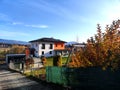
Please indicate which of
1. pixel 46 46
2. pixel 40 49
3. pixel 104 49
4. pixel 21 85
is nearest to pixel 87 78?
pixel 104 49

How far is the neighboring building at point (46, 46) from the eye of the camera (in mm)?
63656

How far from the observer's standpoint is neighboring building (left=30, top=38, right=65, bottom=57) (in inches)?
2506

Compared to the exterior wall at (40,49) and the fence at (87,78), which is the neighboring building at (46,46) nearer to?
the exterior wall at (40,49)

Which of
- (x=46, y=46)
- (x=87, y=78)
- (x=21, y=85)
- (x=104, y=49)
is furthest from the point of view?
(x=46, y=46)

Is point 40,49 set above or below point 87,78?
above

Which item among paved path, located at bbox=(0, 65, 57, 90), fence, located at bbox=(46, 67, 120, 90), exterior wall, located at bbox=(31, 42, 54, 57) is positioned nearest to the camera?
fence, located at bbox=(46, 67, 120, 90)

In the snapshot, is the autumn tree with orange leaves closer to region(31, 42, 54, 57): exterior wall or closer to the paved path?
the paved path

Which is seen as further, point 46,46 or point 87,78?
point 46,46

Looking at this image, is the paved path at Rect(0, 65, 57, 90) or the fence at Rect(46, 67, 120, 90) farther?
the paved path at Rect(0, 65, 57, 90)

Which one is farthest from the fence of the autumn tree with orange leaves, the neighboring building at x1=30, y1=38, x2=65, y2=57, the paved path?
the neighboring building at x1=30, y1=38, x2=65, y2=57

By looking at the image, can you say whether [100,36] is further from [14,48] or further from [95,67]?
[14,48]

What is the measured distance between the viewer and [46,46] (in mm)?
65375

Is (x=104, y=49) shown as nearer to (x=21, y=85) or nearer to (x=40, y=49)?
(x=21, y=85)

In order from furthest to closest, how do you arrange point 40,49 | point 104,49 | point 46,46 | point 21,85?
point 46,46 → point 40,49 → point 21,85 → point 104,49
